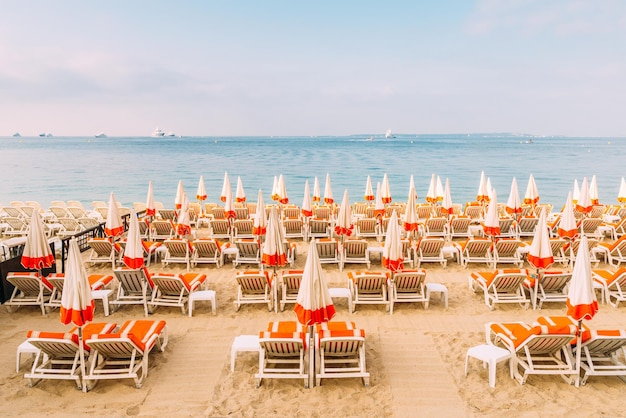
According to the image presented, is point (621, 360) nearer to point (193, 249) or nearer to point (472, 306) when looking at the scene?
point (472, 306)

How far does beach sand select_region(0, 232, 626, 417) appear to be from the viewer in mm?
4648

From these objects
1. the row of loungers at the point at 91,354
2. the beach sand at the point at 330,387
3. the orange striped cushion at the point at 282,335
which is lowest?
the beach sand at the point at 330,387

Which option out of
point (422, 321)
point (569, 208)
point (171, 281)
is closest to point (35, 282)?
point (171, 281)

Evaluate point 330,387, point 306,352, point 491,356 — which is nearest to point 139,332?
point 306,352

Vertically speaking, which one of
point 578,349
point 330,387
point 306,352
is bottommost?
point 330,387

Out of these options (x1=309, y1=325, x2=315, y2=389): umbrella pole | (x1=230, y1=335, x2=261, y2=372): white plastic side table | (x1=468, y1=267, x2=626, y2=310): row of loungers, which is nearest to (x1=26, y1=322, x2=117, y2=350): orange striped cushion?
(x1=230, y1=335, x2=261, y2=372): white plastic side table

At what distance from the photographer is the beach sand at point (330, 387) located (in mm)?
4648

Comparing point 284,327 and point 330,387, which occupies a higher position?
point 284,327

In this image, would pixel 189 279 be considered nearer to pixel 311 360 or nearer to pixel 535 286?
pixel 311 360

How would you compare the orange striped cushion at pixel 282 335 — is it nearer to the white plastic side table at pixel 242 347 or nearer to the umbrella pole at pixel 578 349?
the white plastic side table at pixel 242 347

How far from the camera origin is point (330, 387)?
509 cm

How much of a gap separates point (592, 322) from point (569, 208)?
3.02 m

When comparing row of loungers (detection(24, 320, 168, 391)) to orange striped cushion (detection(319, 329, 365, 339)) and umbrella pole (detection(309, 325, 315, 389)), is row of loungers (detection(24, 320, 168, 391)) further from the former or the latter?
orange striped cushion (detection(319, 329, 365, 339))

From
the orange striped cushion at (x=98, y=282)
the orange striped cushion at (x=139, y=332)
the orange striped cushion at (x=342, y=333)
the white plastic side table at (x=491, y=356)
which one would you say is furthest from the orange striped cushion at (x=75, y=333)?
the white plastic side table at (x=491, y=356)
